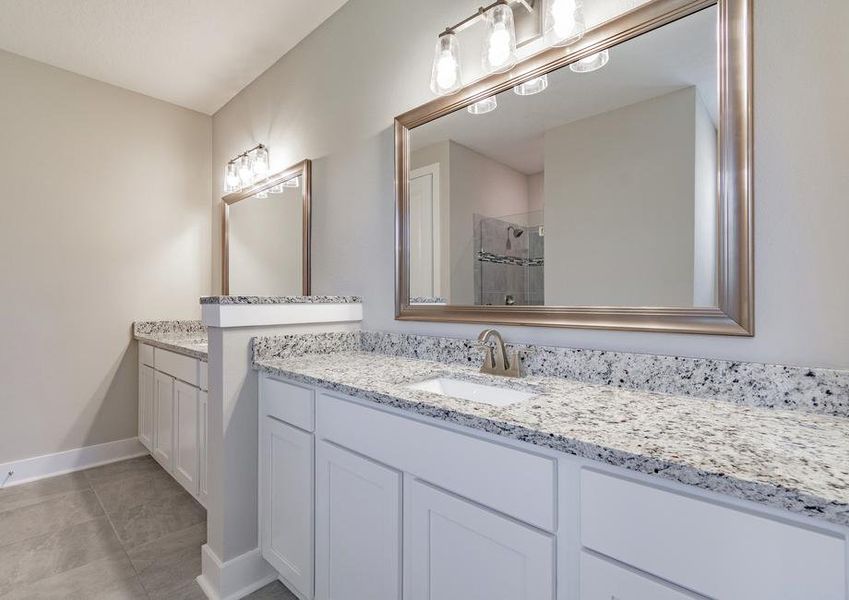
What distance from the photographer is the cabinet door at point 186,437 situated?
2.02 metres

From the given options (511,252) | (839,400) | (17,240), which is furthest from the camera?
(17,240)

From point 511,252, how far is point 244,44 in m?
2.05

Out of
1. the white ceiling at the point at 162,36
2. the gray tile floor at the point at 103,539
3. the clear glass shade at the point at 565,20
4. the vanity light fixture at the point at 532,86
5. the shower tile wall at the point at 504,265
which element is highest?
the white ceiling at the point at 162,36

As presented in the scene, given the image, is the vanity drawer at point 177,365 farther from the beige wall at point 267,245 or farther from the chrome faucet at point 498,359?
the chrome faucet at point 498,359

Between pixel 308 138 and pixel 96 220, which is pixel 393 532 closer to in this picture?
pixel 308 138

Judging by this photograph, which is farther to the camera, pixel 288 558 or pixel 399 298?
pixel 399 298

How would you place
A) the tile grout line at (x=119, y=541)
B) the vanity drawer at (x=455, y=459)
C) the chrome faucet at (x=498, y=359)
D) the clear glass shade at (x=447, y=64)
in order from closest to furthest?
the vanity drawer at (x=455, y=459) < the chrome faucet at (x=498, y=359) < the clear glass shade at (x=447, y=64) < the tile grout line at (x=119, y=541)

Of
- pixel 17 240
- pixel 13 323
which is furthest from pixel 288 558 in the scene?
pixel 17 240

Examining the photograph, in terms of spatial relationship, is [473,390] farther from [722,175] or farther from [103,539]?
[103,539]

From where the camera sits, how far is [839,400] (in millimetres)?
865

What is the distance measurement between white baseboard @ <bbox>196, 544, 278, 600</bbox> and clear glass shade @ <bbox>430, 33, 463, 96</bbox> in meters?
1.88

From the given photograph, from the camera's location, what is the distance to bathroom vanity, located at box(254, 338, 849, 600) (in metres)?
0.58

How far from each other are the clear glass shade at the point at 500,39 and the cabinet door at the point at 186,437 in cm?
189

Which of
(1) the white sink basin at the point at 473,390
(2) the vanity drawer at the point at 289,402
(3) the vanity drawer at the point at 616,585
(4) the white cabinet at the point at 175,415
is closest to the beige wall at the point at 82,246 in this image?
(4) the white cabinet at the point at 175,415
